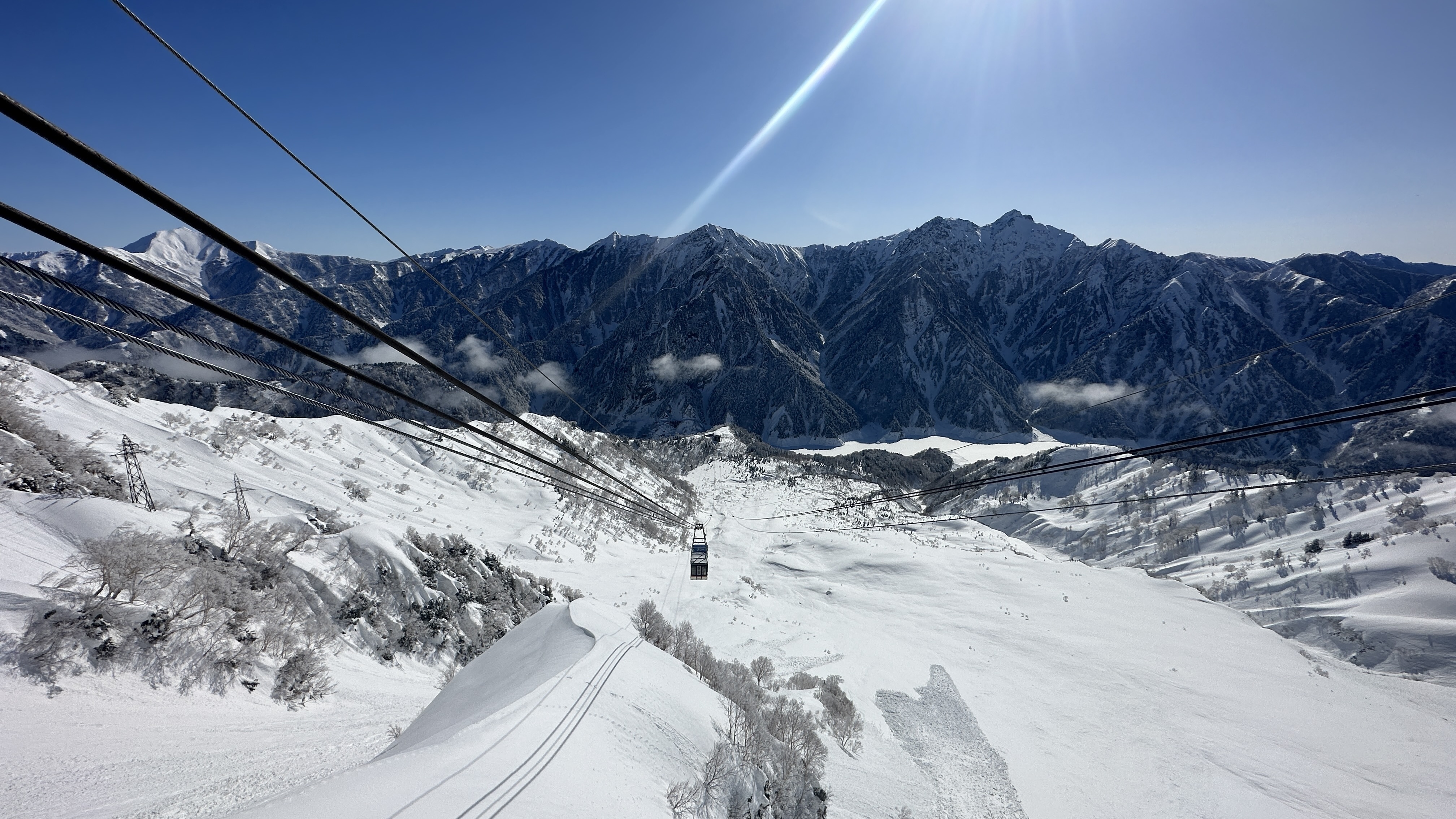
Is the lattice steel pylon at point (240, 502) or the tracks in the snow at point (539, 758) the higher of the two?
the lattice steel pylon at point (240, 502)

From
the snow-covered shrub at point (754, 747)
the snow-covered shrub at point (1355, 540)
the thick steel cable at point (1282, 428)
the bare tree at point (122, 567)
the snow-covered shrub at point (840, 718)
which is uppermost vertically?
the thick steel cable at point (1282, 428)

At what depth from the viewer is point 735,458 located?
443ft

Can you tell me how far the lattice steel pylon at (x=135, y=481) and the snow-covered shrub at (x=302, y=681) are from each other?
8.20 metres

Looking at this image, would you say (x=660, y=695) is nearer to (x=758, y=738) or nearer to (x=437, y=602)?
(x=758, y=738)

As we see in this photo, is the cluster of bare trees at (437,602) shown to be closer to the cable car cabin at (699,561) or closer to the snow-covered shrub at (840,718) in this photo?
the cable car cabin at (699,561)

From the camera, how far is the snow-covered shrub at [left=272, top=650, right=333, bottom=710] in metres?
12.8

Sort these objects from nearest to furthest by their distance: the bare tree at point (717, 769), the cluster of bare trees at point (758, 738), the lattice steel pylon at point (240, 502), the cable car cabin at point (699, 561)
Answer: the bare tree at point (717, 769), the cluster of bare trees at point (758, 738), the lattice steel pylon at point (240, 502), the cable car cabin at point (699, 561)

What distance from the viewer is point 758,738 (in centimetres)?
1359

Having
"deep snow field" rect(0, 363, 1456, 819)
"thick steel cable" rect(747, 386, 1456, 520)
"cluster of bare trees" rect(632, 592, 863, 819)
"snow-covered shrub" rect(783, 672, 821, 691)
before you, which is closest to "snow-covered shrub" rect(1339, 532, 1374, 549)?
"deep snow field" rect(0, 363, 1456, 819)

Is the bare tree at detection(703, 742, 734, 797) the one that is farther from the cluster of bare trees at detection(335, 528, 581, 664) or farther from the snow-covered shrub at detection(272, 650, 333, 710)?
the cluster of bare trees at detection(335, 528, 581, 664)

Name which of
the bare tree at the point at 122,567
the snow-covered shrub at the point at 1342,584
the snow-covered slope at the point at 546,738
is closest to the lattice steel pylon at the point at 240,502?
the bare tree at the point at 122,567

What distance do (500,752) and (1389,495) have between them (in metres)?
99.8

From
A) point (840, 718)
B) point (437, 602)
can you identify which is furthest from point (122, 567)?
point (840, 718)

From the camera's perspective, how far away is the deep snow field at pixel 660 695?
9180mm
